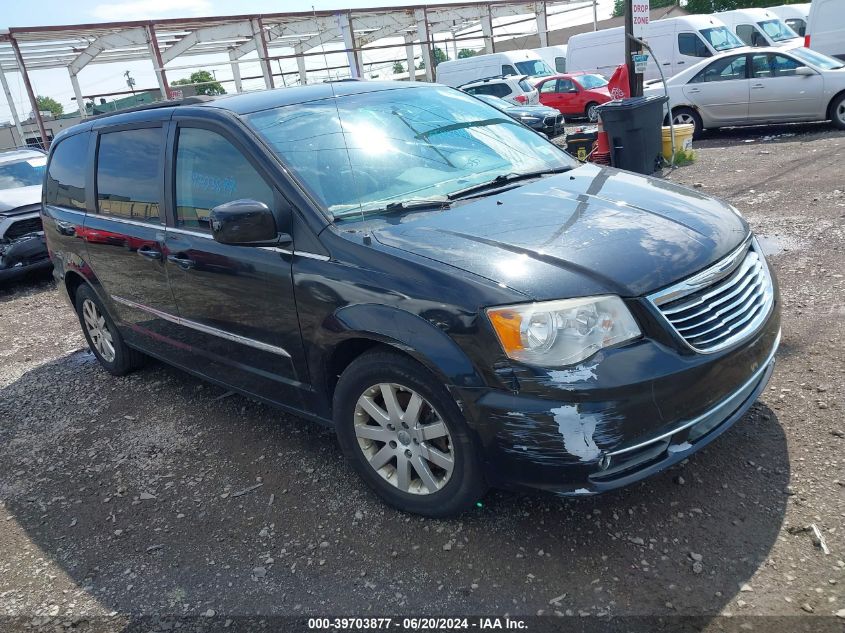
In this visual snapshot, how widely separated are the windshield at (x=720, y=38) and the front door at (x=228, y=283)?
19691 millimetres

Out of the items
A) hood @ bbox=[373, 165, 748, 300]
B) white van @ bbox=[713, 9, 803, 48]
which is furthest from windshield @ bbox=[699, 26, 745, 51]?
hood @ bbox=[373, 165, 748, 300]

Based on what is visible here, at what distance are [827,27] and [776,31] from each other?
364 inches

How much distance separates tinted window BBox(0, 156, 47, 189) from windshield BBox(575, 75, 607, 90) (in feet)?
46.1

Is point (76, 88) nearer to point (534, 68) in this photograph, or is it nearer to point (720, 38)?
point (534, 68)

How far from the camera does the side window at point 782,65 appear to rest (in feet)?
39.0

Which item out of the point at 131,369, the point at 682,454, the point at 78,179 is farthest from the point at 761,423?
the point at 78,179

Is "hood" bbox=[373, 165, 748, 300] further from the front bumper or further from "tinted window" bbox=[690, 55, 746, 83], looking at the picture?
"tinted window" bbox=[690, 55, 746, 83]

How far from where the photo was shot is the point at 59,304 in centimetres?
801

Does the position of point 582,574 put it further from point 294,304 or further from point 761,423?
point 294,304

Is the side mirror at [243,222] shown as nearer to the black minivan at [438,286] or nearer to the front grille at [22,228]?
the black minivan at [438,286]

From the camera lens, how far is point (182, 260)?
3.76 m

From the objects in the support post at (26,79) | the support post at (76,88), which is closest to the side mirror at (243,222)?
the support post at (26,79)

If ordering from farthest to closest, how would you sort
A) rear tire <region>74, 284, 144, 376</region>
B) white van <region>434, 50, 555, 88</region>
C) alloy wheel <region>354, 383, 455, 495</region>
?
white van <region>434, 50, 555, 88</region> → rear tire <region>74, 284, 144, 376</region> → alloy wheel <region>354, 383, 455, 495</region>

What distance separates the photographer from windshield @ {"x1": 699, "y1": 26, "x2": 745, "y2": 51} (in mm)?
19656
